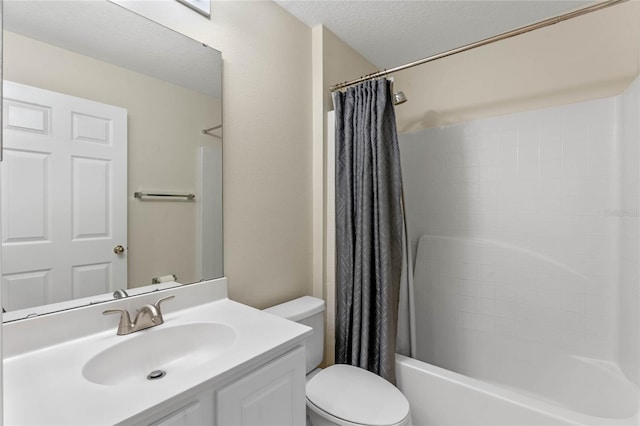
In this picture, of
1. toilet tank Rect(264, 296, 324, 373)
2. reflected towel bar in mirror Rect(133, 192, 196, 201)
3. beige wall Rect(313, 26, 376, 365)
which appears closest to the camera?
reflected towel bar in mirror Rect(133, 192, 196, 201)

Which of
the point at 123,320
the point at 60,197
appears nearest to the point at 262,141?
the point at 60,197

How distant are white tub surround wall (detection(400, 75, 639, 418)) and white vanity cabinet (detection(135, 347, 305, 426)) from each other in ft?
4.56

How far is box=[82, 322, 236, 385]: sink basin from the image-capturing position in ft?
3.30

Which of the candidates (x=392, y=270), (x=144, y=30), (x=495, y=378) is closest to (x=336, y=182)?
(x=392, y=270)

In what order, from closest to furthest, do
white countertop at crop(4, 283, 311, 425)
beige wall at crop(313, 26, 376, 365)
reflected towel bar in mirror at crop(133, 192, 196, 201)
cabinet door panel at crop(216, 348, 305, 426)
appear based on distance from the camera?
white countertop at crop(4, 283, 311, 425) → cabinet door panel at crop(216, 348, 305, 426) → reflected towel bar in mirror at crop(133, 192, 196, 201) → beige wall at crop(313, 26, 376, 365)

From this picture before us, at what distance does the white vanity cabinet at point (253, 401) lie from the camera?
829 millimetres

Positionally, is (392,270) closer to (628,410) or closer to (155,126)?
(628,410)

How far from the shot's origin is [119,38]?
1203mm

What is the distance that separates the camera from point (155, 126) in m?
1.29

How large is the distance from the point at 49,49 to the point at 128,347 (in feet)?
3.22

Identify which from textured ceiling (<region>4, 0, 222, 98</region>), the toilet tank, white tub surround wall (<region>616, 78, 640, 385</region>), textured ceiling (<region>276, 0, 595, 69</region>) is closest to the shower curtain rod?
textured ceiling (<region>276, 0, 595, 69</region>)

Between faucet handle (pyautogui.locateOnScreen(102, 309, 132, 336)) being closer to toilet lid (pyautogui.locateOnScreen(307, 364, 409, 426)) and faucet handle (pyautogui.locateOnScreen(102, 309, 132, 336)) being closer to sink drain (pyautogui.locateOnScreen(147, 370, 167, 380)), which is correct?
sink drain (pyautogui.locateOnScreen(147, 370, 167, 380))

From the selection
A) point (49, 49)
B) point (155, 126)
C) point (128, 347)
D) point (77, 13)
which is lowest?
point (128, 347)

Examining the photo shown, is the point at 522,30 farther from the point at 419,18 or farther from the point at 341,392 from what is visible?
the point at 341,392
